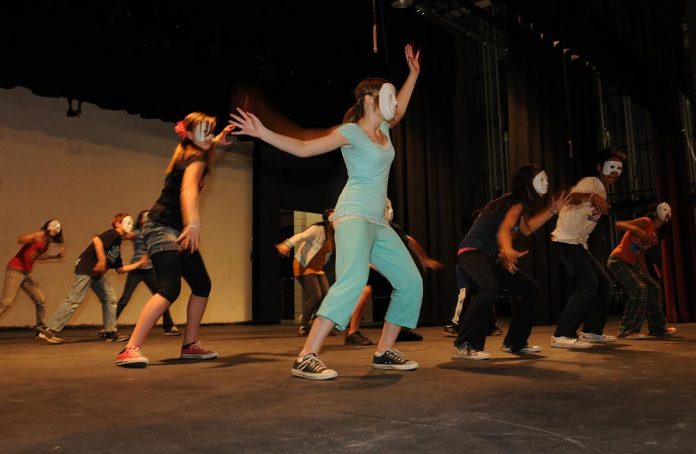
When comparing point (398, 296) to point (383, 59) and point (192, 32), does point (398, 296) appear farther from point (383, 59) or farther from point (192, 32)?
point (383, 59)

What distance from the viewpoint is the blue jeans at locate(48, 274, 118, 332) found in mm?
6616

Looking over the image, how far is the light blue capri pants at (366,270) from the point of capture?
308 cm

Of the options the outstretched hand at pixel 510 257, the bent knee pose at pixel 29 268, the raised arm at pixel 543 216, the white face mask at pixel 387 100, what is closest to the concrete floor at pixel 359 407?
the outstretched hand at pixel 510 257

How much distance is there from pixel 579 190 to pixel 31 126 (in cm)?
845

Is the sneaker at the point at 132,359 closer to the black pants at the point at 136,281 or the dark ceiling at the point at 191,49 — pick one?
the black pants at the point at 136,281

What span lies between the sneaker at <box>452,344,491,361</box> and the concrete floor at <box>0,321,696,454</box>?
3.7 inches

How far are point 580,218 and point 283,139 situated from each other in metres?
2.85

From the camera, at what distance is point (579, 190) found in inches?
184

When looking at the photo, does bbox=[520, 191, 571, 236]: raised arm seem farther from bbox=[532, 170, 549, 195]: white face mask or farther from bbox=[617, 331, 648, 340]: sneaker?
bbox=[617, 331, 648, 340]: sneaker

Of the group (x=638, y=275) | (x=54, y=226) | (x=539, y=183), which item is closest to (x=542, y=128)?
(x=638, y=275)

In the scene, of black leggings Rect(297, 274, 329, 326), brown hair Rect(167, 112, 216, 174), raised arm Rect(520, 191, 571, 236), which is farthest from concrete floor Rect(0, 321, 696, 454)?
black leggings Rect(297, 274, 329, 326)

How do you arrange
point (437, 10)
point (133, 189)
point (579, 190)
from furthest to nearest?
point (133, 189) < point (437, 10) < point (579, 190)

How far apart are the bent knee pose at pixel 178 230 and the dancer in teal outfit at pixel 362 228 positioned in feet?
2.61

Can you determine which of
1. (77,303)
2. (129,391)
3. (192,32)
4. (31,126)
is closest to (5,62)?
(31,126)
